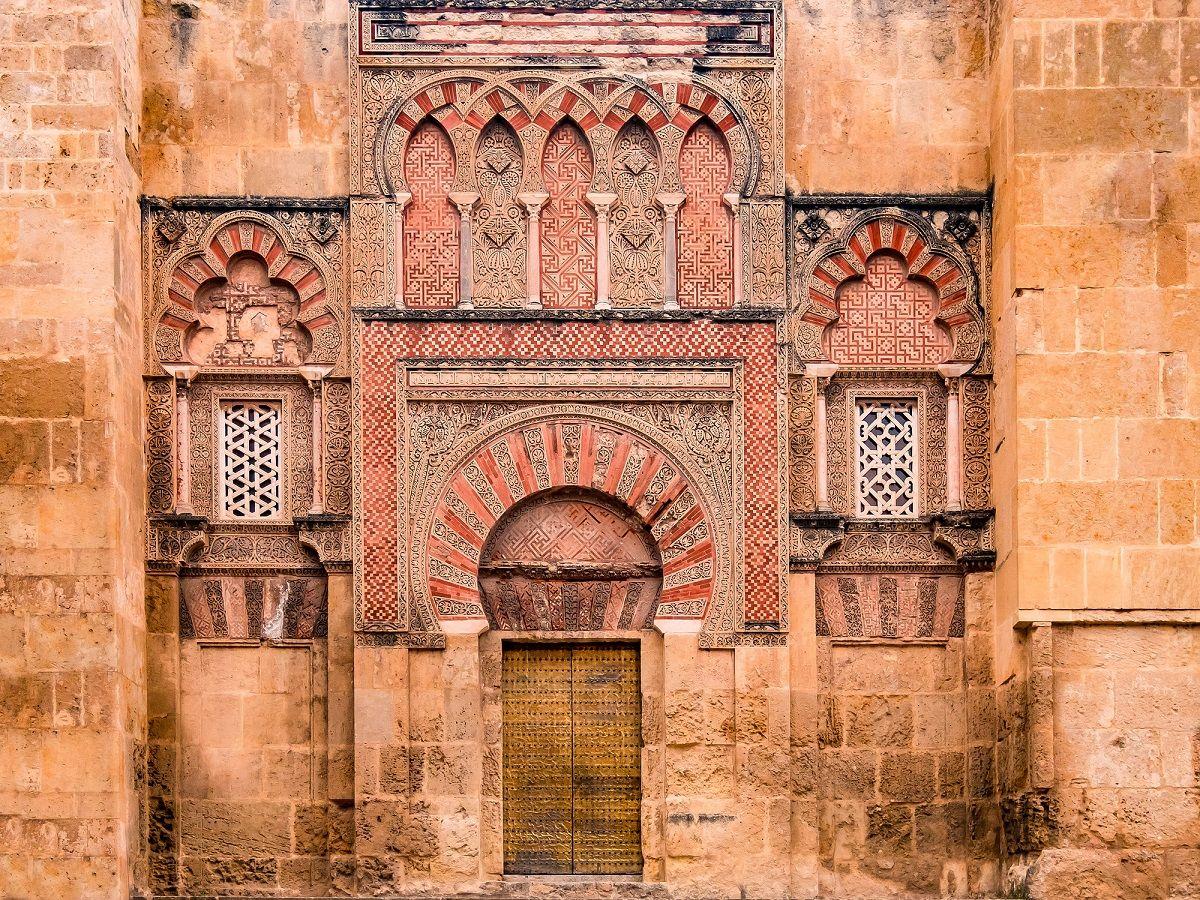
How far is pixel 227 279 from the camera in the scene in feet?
40.8

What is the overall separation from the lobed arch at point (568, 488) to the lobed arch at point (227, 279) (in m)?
1.02

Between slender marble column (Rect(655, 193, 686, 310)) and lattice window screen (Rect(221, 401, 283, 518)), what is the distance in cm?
216

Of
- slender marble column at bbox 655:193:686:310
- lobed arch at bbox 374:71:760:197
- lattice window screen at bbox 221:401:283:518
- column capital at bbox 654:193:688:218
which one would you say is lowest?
lattice window screen at bbox 221:401:283:518

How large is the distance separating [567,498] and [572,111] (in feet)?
6.79

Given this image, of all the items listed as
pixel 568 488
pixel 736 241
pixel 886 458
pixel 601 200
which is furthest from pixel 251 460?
pixel 886 458

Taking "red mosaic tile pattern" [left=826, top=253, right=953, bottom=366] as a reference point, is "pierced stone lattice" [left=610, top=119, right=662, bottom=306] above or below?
above

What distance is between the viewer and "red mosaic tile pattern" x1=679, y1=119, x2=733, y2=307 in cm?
1241

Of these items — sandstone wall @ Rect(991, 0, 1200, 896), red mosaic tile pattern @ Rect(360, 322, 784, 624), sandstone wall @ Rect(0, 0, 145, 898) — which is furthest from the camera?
red mosaic tile pattern @ Rect(360, 322, 784, 624)

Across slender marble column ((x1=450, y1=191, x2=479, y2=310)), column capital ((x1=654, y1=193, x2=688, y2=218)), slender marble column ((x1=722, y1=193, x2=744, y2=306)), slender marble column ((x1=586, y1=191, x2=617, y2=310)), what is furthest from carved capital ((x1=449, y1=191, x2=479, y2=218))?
slender marble column ((x1=722, y1=193, x2=744, y2=306))

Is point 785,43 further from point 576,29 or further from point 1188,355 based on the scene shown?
point 1188,355

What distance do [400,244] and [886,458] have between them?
2.84 m

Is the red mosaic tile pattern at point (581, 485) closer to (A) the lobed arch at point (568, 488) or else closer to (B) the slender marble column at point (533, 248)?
(A) the lobed arch at point (568, 488)

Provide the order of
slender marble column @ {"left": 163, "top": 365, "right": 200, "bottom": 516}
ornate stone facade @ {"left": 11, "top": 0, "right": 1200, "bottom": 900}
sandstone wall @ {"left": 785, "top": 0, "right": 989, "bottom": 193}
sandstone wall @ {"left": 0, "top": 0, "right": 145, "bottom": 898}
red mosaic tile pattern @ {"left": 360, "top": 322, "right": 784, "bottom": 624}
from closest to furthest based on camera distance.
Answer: sandstone wall @ {"left": 0, "top": 0, "right": 145, "bottom": 898} → ornate stone facade @ {"left": 11, "top": 0, "right": 1200, "bottom": 900} → red mosaic tile pattern @ {"left": 360, "top": 322, "right": 784, "bottom": 624} → slender marble column @ {"left": 163, "top": 365, "right": 200, "bottom": 516} → sandstone wall @ {"left": 785, "top": 0, "right": 989, "bottom": 193}

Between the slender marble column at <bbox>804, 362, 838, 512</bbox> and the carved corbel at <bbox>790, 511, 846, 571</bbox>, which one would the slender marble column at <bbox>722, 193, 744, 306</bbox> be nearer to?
the slender marble column at <bbox>804, 362, 838, 512</bbox>
